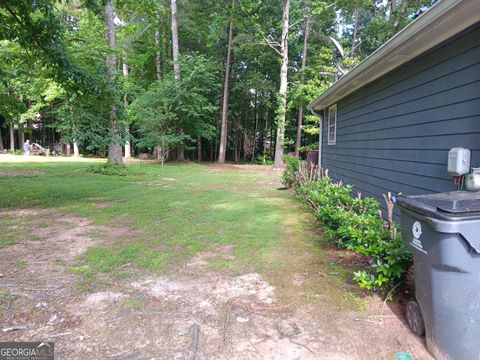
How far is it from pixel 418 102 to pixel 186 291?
12.3 ft

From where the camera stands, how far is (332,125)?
27.8 feet

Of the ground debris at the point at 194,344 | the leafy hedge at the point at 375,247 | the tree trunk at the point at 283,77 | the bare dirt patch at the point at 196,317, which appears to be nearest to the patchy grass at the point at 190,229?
the bare dirt patch at the point at 196,317

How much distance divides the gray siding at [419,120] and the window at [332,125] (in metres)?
1.58

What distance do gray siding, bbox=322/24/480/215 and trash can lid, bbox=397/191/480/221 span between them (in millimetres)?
1428

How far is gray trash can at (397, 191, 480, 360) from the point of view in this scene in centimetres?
161

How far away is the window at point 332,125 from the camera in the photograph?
8086 millimetres

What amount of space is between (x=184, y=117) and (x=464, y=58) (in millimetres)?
15948

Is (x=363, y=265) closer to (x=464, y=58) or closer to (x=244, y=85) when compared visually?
(x=464, y=58)

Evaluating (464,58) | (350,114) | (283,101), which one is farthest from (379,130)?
(283,101)

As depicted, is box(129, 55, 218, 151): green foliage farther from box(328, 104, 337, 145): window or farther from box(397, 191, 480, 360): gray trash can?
box(397, 191, 480, 360): gray trash can

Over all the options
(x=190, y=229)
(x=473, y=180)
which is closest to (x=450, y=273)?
(x=473, y=180)

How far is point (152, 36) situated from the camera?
68.9 feet

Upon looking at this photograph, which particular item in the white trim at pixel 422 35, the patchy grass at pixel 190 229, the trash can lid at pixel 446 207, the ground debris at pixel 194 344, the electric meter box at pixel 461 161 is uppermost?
the white trim at pixel 422 35

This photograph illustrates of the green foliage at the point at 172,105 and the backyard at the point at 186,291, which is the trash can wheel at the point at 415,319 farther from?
the green foliage at the point at 172,105
